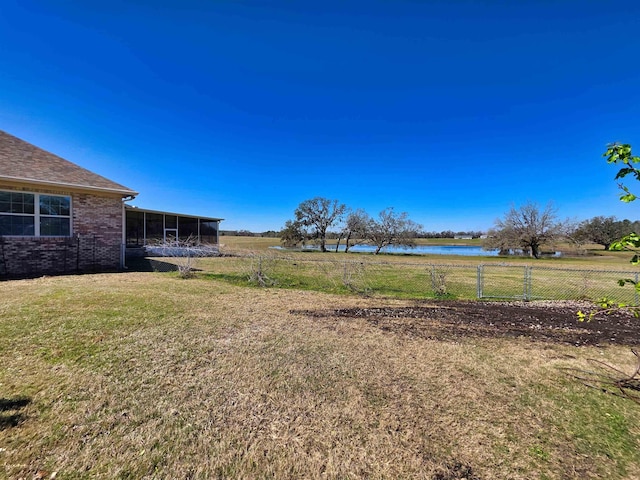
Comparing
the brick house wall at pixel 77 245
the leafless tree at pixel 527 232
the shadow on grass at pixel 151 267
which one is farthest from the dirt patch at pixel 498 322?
the leafless tree at pixel 527 232

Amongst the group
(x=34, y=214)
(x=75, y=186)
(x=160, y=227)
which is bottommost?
(x=34, y=214)

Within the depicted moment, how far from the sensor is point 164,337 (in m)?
4.34

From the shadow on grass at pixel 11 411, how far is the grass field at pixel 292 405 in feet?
0.05

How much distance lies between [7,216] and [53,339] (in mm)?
8546

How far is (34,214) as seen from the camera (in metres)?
9.66

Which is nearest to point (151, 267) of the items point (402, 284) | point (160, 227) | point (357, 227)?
point (160, 227)

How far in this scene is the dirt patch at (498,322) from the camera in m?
5.05

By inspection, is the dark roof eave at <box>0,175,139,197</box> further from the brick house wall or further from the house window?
the house window

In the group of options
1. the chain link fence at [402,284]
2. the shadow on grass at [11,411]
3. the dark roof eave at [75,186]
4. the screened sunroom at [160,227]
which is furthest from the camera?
the screened sunroom at [160,227]

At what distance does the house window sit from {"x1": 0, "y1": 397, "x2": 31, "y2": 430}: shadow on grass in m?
9.84

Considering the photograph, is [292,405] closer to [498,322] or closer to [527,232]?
[498,322]

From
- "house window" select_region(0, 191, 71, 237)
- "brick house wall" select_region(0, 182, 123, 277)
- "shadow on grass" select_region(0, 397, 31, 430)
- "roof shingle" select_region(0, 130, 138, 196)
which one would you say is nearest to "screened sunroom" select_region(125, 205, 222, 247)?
"brick house wall" select_region(0, 182, 123, 277)

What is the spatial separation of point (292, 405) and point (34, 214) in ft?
39.2

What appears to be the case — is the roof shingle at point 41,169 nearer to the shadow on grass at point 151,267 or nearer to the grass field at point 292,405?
the shadow on grass at point 151,267
